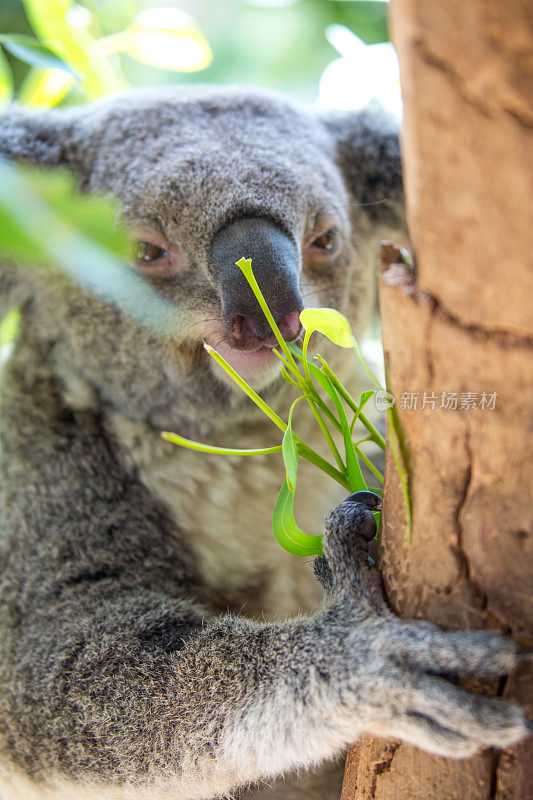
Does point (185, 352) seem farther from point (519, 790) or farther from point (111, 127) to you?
point (519, 790)

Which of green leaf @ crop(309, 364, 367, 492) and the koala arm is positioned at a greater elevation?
green leaf @ crop(309, 364, 367, 492)

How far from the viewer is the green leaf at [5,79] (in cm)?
310

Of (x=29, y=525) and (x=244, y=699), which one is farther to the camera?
(x=29, y=525)

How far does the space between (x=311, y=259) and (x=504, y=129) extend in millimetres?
A: 1221

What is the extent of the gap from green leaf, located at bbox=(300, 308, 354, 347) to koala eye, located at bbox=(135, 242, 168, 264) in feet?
2.64

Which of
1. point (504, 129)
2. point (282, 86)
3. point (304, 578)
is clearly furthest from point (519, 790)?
point (282, 86)

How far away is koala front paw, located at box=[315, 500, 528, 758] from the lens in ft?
3.29

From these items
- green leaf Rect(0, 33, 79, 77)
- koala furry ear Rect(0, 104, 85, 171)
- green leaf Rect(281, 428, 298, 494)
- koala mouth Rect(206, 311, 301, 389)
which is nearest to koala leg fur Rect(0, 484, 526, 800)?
green leaf Rect(281, 428, 298, 494)

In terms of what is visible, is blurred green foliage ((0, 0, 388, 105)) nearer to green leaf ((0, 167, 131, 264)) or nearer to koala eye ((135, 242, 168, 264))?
koala eye ((135, 242, 168, 264))

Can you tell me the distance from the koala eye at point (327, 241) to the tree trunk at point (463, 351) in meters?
1.03

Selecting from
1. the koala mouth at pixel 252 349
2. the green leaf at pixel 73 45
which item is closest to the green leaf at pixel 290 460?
the koala mouth at pixel 252 349

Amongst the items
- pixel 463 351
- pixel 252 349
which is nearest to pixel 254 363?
pixel 252 349

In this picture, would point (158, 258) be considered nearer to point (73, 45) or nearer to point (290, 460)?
point (290, 460)

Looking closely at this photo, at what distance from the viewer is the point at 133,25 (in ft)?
9.45
